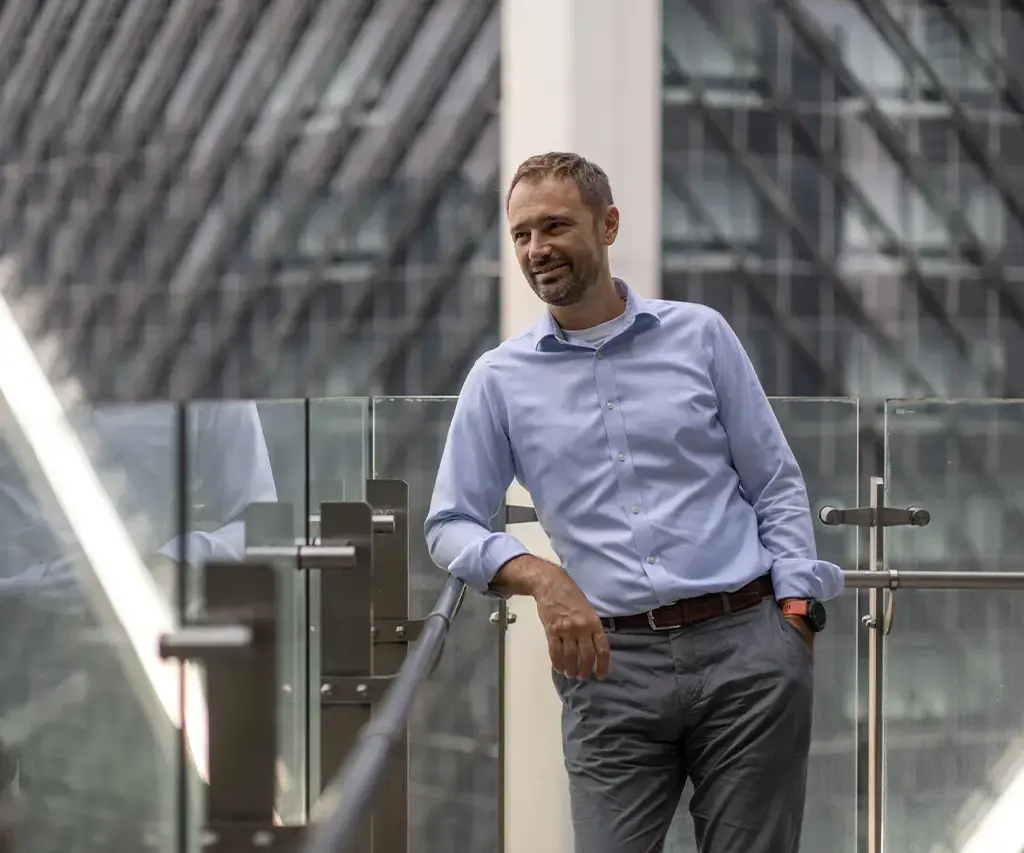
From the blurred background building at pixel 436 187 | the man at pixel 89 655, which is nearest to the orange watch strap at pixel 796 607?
the man at pixel 89 655

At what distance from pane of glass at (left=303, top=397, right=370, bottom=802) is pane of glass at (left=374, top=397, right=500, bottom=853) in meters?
0.07

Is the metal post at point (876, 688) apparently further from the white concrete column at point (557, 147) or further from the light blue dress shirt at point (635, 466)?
the light blue dress shirt at point (635, 466)

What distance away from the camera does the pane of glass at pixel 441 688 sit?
1455 mm

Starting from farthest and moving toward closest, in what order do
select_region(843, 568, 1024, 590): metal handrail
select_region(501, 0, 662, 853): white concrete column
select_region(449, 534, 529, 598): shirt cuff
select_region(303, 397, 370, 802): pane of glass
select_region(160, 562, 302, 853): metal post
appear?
select_region(501, 0, 662, 853): white concrete column
select_region(843, 568, 1024, 590): metal handrail
select_region(303, 397, 370, 802): pane of glass
select_region(449, 534, 529, 598): shirt cuff
select_region(160, 562, 302, 853): metal post

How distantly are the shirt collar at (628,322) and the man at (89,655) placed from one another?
0.36m

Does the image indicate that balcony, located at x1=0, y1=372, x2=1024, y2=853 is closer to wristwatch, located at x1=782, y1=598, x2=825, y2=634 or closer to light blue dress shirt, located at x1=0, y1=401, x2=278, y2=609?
light blue dress shirt, located at x1=0, y1=401, x2=278, y2=609

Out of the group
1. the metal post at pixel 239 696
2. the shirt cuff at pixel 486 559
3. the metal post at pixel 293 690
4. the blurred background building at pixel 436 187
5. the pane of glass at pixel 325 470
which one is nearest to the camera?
the metal post at pixel 239 696

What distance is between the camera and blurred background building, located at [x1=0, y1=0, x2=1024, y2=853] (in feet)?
27.7

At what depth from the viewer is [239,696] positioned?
1.48 ft

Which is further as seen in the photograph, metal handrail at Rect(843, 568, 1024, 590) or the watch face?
metal handrail at Rect(843, 568, 1024, 590)

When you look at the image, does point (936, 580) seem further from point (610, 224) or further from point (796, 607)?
point (610, 224)

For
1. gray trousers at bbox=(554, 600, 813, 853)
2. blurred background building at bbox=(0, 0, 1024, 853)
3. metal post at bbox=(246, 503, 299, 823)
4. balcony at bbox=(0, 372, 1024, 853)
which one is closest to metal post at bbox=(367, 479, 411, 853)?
balcony at bbox=(0, 372, 1024, 853)

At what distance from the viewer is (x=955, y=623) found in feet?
4.97

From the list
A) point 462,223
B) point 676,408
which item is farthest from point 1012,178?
point 676,408
